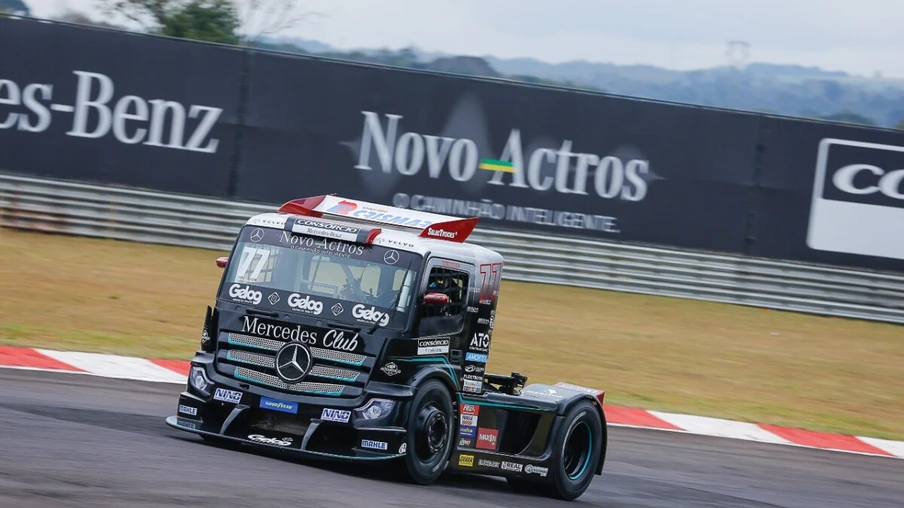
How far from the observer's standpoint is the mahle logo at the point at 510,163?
2142 centimetres

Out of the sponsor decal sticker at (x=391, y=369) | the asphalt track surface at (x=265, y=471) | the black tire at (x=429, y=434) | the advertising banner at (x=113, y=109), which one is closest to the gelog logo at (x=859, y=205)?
the asphalt track surface at (x=265, y=471)

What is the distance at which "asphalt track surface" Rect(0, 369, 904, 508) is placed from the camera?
6957mm

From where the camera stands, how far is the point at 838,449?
14.3 metres

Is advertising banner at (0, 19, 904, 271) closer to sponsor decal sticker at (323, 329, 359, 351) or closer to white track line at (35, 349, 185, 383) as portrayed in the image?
white track line at (35, 349, 185, 383)

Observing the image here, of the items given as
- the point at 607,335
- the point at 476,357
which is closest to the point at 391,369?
the point at 476,357

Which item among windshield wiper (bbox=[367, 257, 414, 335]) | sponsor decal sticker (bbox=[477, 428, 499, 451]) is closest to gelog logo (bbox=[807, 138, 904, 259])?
sponsor decal sticker (bbox=[477, 428, 499, 451])

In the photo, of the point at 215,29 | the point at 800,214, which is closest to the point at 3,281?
the point at 800,214

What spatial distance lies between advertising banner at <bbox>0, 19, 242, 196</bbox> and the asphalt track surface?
368 inches

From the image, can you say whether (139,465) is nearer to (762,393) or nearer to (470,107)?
(762,393)

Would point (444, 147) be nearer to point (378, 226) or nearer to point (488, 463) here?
point (378, 226)

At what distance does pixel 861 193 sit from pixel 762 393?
687 cm

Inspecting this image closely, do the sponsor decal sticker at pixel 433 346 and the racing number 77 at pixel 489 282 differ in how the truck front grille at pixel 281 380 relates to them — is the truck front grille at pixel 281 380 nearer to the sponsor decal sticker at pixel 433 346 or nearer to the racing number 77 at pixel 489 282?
the sponsor decal sticker at pixel 433 346

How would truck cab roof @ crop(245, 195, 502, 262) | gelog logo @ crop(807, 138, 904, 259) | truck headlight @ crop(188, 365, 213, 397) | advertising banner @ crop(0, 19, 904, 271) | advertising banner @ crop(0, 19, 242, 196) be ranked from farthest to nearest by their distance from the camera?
gelog logo @ crop(807, 138, 904, 259), advertising banner @ crop(0, 19, 904, 271), advertising banner @ crop(0, 19, 242, 196), truck cab roof @ crop(245, 195, 502, 262), truck headlight @ crop(188, 365, 213, 397)

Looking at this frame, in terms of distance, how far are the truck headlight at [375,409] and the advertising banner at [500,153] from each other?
12.7 m
